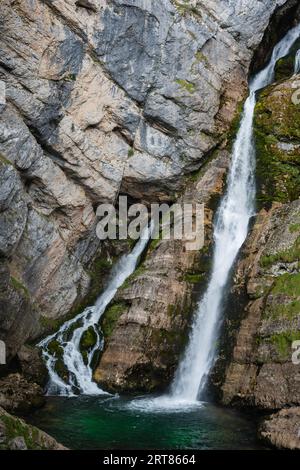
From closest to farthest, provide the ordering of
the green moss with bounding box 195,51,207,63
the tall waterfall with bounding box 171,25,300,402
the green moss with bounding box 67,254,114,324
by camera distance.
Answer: the tall waterfall with bounding box 171,25,300,402
the green moss with bounding box 67,254,114,324
the green moss with bounding box 195,51,207,63

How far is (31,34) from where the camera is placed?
21266 mm

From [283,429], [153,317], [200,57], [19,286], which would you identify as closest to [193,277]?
[153,317]

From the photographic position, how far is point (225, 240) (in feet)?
78.0

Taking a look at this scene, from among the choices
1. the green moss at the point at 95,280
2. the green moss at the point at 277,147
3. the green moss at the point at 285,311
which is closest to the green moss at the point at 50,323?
the green moss at the point at 95,280

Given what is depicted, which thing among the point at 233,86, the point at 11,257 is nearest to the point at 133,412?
the point at 11,257

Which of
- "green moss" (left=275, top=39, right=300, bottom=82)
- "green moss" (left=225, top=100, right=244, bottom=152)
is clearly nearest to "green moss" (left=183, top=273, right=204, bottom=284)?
"green moss" (left=225, top=100, right=244, bottom=152)

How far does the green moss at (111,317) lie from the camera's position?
22.3 m

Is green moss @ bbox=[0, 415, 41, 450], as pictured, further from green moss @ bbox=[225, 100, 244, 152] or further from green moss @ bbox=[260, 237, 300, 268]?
green moss @ bbox=[225, 100, 244, 152]

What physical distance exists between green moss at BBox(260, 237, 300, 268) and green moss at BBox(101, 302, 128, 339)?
6.39 m

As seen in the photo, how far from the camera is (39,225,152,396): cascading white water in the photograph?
804 inches

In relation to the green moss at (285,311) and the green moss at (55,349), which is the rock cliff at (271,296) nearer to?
the green moss at (285,311)

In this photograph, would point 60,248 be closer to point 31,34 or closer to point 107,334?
point 107,334

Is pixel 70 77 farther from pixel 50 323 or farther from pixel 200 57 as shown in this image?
pixel 50 323

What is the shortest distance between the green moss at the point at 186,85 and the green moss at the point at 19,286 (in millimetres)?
12617
